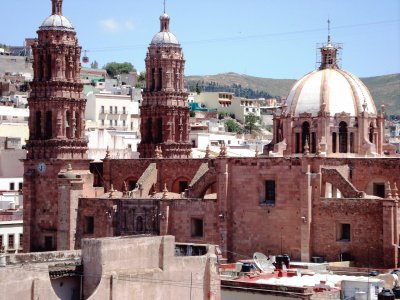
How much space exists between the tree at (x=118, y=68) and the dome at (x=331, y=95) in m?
93.8

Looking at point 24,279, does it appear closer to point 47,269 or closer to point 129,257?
point 47,269

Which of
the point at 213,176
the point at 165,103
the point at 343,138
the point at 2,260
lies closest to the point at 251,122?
the point at 165,103

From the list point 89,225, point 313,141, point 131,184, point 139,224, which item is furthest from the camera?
point 131,184

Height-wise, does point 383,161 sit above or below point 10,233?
above

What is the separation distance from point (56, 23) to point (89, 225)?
12.4 metres

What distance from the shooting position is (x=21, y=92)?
11362 centimetres

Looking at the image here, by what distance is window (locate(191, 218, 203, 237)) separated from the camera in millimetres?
55312

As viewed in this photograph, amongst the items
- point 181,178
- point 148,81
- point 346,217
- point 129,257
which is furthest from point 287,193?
point 129,257

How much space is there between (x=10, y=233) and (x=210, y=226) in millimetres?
16219

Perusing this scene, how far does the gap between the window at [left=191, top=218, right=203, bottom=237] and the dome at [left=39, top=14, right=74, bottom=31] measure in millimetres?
15338

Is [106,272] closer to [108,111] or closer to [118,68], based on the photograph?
[108,111]

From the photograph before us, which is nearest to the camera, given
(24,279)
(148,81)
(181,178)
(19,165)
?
(24,279)

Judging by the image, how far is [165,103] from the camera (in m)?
67.2

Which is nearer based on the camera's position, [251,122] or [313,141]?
[313,141]
